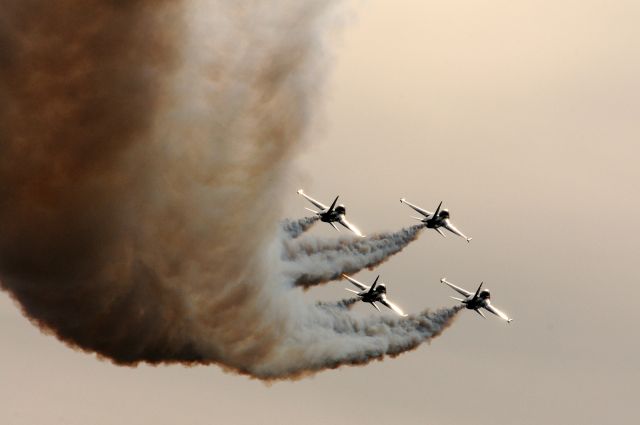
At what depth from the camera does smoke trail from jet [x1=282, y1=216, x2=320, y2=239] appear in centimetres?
8375

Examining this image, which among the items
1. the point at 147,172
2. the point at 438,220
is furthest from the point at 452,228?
the point at 147,172

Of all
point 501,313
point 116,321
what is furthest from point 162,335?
point 501,313

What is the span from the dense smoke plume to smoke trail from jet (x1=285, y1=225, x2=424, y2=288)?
682cm

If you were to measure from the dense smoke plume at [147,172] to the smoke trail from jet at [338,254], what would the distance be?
6.82 metres

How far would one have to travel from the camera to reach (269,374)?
7306 centimetres

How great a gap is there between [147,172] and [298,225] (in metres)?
24.5

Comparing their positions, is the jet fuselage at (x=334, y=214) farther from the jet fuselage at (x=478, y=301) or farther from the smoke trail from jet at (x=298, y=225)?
the jet fuselage at (x=478, y=301)

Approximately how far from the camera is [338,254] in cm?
8231

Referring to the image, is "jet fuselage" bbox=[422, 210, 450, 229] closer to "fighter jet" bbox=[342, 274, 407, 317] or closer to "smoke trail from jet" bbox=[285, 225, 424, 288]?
"smoke trail from jet" bbox=[285, 225, 424, 288]

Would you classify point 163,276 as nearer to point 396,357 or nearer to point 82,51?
point 82,51

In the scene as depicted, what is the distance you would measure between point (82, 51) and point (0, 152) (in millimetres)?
3880

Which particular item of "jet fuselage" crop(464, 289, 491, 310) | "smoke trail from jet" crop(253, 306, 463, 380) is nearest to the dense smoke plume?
"smoke trail from jet" crop(253, 306, 463, 380)

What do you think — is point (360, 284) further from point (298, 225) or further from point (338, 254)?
point (298, 225)

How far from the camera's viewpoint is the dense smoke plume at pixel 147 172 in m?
56.3
